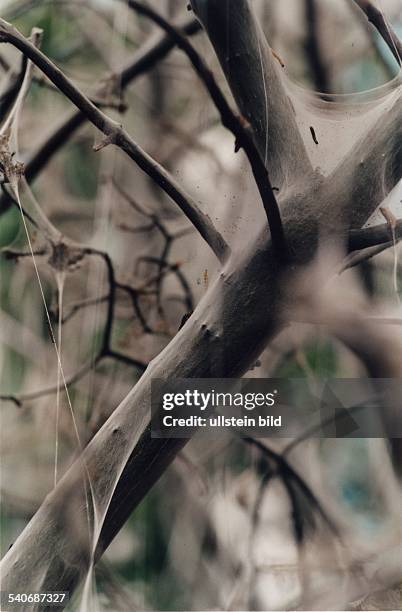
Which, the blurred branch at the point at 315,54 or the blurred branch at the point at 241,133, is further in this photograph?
the blurred branch at the point at 315,54

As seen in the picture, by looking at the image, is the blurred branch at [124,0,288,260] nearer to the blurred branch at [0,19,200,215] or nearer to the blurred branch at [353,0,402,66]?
the blurred branch at [0,19,200,215]

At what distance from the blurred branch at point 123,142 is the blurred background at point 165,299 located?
0.10ft

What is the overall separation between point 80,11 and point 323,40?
74cm

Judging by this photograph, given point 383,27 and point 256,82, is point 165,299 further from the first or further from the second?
point 383,27

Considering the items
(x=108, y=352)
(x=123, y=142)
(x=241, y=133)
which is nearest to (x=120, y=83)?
(x=123, y=142)

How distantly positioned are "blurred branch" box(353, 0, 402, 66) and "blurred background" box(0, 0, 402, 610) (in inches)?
0.9

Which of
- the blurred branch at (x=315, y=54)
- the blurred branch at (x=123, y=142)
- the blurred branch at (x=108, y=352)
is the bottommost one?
the blurred branch at (x=108, y=352)

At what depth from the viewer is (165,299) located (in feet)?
6.34

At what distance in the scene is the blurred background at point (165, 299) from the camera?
1.90 m

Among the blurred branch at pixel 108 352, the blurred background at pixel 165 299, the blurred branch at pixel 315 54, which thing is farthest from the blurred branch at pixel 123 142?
the blurred branch at pixel 315 54

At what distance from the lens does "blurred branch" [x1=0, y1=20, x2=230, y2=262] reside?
189cm

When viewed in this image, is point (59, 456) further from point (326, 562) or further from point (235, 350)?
point (326, 562)

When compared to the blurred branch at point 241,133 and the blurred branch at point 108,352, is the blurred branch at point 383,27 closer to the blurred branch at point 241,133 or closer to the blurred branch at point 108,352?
the blurred branch at point 241,133

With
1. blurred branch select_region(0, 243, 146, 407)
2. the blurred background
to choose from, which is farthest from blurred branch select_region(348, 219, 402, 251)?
blurred branch select_region(0, 243, 146, 407)
